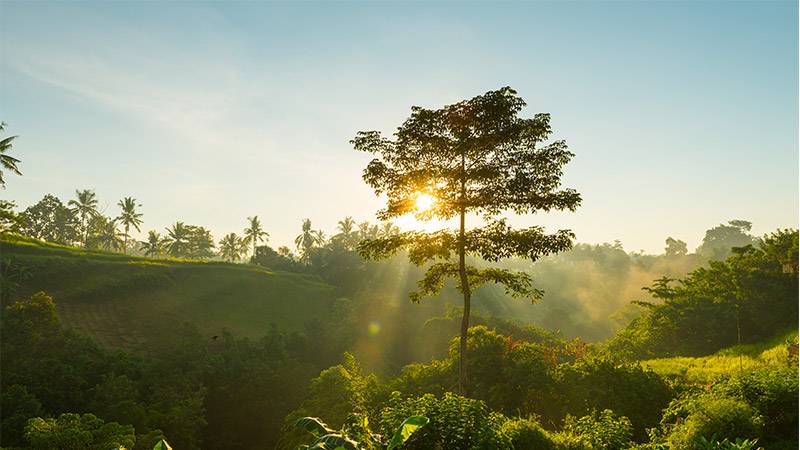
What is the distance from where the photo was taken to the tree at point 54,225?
91.1 metres

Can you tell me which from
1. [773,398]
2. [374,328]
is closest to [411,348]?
[374,328]

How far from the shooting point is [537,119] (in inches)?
556

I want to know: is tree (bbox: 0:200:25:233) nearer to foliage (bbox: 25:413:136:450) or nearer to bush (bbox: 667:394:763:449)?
foliage (bbox: 25:413:136:450)

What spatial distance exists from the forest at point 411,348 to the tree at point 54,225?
38.9m

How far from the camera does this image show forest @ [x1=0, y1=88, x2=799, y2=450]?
10.9m

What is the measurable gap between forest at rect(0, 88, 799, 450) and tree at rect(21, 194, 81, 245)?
38.9 metres

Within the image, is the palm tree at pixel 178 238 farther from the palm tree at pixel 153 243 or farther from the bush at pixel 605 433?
the bush at pixel 605 433

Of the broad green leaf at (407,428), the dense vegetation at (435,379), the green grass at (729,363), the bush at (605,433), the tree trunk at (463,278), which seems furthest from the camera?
the green grass at (729,363)

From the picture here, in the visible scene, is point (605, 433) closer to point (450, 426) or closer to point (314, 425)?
point (450, 426)

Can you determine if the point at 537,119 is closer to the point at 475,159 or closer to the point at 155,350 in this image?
the point at 475,159

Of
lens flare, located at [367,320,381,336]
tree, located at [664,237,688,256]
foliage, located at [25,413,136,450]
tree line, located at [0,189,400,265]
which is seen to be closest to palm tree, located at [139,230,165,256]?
tree line, located at [0,189,400,265]

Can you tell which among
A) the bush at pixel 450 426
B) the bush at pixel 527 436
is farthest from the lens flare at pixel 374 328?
the bush at pixel 450 426

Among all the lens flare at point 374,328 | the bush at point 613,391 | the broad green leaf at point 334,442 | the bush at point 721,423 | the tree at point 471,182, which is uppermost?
the tree at point 471,182

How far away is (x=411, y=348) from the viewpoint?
4353 centimetres
